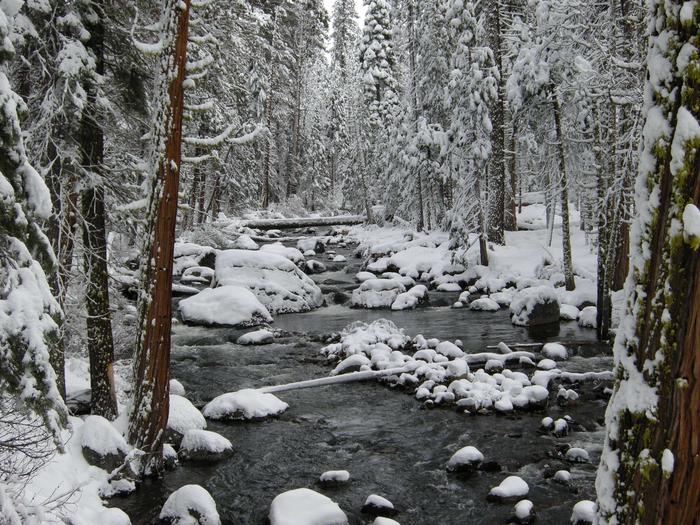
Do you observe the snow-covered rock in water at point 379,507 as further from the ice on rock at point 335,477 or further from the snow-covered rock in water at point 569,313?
the snow-covered rock in water at point 569,313

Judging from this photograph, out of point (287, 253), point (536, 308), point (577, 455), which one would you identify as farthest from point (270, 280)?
point (577, 455)

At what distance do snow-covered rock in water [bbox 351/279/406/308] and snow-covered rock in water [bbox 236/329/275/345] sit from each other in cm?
449

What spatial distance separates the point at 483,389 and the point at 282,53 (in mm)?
32796

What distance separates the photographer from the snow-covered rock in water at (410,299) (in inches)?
646

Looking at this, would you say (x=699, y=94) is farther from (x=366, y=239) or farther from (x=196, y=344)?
(x=366, y=239)

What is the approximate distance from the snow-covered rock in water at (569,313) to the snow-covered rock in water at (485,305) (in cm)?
185

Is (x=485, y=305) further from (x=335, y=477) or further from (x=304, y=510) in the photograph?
(x=304, y=510)

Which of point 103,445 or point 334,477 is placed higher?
point 103,445

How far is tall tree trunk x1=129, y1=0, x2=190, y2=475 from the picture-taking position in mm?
5891

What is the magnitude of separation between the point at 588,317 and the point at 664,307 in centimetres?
1217

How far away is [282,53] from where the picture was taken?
37.1m

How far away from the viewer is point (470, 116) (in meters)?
18.8

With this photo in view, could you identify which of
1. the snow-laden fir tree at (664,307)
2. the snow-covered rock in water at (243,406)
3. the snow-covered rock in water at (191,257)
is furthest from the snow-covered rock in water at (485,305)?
the snow-laden fir tree at (664,307)

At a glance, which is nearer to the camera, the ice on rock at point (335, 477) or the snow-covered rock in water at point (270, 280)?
the ice on rock at point (335, 477)
